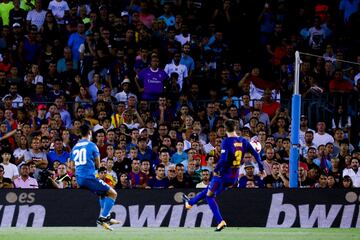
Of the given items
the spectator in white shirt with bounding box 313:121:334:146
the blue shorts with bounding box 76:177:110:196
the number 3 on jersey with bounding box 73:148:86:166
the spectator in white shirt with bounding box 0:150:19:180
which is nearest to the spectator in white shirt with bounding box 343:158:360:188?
the spectator in white shirt with bounding box 313:121:334:146

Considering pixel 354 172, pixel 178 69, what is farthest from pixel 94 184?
pixel 178 69

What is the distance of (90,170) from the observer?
19.5 meters

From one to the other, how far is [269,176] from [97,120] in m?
4.51

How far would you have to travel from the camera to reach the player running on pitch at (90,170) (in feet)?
63.6

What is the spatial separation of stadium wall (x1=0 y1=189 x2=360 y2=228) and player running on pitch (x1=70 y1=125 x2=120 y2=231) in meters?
2.34

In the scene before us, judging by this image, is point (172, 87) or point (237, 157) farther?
point (172, 87)

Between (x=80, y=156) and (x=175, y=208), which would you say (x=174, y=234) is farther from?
(x=175, y=208)

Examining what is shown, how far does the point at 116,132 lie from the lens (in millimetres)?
24891

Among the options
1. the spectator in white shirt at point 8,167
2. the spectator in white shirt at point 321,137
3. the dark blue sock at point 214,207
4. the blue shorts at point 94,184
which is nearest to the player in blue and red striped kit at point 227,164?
the dark blue sock at point 214,207

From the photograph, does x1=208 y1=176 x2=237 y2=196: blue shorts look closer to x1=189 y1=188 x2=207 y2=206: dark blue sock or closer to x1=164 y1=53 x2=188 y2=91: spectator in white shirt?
x1=189 y1=188 x2=207 y2=206: dark blue sock

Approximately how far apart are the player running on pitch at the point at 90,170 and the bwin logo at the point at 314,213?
381 cm

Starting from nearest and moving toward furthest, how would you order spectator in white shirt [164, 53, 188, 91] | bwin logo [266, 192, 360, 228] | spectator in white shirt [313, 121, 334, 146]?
bwin logo [266, 192, 360, 228]
spectator in white shirt [313, 121, 334, 146]
spectator in white shirt [164, 53, 188, 91]

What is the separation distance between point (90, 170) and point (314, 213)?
489cm

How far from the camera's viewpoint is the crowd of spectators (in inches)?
933
